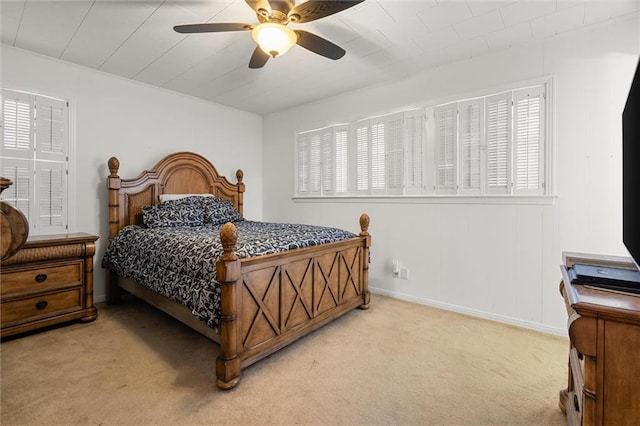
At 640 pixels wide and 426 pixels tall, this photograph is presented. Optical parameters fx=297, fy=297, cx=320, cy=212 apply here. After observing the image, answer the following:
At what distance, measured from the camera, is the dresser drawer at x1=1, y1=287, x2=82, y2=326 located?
7.70 feet

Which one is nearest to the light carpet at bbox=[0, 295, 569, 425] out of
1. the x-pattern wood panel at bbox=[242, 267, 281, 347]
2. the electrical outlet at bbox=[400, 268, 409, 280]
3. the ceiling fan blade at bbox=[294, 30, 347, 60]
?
the x-pattern wood panel at bbox=[242, 267, 281, 347]

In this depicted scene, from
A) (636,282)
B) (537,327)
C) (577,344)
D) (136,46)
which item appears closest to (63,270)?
(136,46)

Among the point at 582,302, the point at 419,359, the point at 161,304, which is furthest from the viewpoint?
the point at 161,304

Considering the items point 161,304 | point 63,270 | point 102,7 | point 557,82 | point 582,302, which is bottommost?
point 161,304

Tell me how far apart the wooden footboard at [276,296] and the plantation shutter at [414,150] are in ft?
2.50

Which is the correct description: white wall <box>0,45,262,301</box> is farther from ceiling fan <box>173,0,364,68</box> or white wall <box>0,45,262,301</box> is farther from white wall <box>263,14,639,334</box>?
white wall <box>263,14,639,334</box>

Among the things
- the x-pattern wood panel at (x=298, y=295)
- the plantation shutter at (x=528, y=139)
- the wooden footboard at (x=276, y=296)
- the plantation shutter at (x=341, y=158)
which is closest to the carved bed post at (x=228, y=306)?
the wooden footboard at (x=276, y=296)

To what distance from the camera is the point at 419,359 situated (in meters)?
2.13

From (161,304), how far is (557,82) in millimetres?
3781

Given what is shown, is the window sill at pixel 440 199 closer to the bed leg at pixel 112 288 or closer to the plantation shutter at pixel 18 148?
the bed leg at pixel 112 288

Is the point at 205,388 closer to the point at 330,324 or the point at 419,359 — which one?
the point at 330,324

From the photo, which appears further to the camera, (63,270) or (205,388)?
(63,270)

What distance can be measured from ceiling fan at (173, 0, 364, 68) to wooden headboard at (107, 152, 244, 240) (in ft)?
6.87

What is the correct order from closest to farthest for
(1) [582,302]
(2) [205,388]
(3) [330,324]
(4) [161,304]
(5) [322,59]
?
1. (1) [582,302]
2. (2) [205,388]
3. (4) [161,304]
4. (3) [330,324]
5. (5) [322,59]
